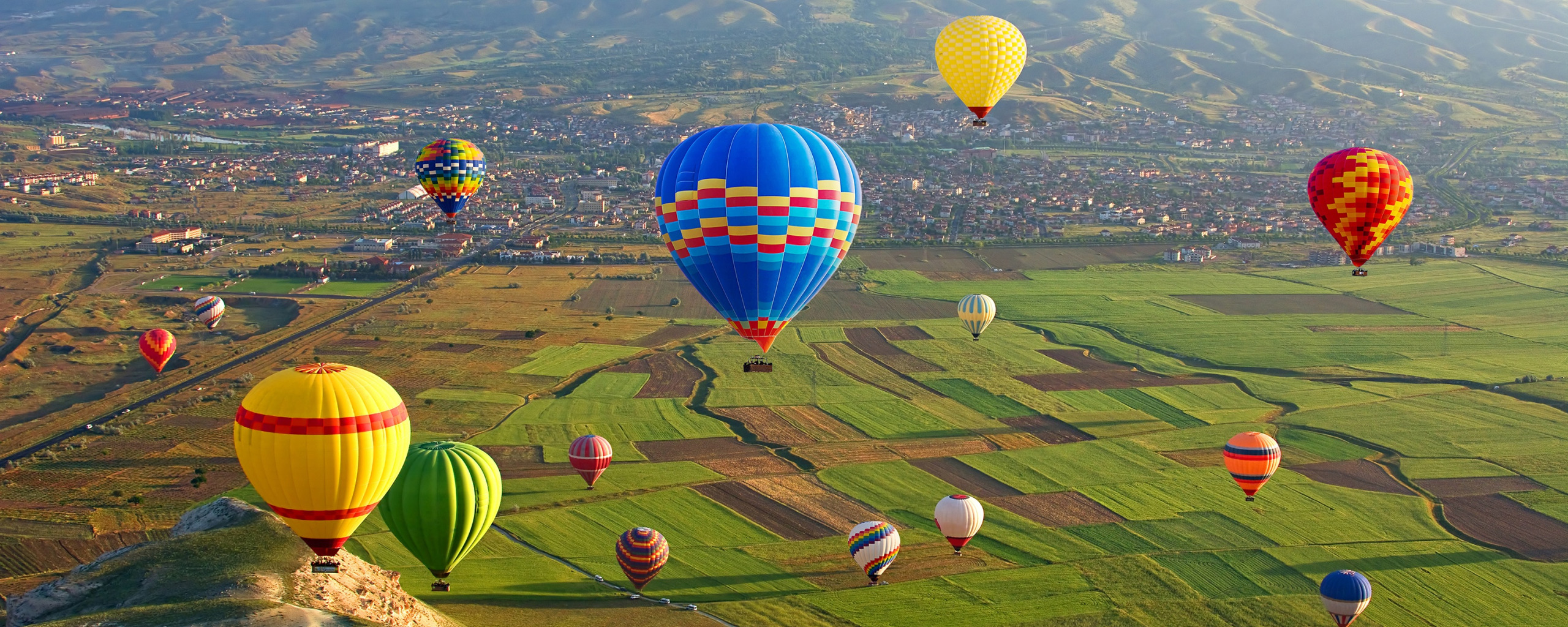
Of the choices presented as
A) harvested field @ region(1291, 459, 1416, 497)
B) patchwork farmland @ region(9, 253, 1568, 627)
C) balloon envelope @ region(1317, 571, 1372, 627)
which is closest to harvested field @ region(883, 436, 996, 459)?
patchwork farmland @ region(9, 253, 1568, 627)

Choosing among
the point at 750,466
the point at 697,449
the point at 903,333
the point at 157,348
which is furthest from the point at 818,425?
the point at 157,348

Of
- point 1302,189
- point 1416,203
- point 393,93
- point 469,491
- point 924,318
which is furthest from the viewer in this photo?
point 393,93

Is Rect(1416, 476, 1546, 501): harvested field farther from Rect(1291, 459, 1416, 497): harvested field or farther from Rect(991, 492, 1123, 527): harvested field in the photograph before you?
Rect(991, 492, 1123, 527): harvested field

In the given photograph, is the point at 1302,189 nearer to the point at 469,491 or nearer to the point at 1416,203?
the point at 1416,203

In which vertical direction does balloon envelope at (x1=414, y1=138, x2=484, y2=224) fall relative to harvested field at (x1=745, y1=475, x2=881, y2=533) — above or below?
above

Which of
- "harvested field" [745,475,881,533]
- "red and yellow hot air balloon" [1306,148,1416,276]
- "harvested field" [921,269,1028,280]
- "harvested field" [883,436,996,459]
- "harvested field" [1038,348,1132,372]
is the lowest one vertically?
"harvested field" [921,269,1028,280]

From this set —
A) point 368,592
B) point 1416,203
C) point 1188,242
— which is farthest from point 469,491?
point 1416,203

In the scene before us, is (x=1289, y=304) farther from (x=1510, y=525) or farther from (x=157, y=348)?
(x=157, y=348)
